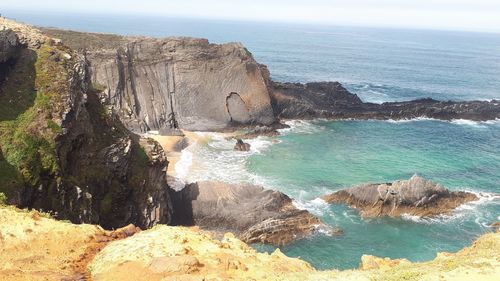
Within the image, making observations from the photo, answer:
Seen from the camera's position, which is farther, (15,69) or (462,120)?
(462,120)

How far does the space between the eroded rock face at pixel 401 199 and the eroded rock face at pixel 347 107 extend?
36.2 meters

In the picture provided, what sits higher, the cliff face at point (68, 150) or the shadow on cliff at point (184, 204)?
the cliff face at point (68, 150)

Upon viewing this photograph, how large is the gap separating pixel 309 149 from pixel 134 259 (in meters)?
50.8

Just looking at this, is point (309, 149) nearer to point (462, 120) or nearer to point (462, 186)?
point (462, 186)

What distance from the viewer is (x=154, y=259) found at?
16.9 metres

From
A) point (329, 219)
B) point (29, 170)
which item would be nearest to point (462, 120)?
point (329, 219)

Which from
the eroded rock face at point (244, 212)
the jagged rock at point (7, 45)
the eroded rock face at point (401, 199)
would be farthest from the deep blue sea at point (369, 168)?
the jagged rock at point (7, 45)

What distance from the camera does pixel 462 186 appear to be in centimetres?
5378

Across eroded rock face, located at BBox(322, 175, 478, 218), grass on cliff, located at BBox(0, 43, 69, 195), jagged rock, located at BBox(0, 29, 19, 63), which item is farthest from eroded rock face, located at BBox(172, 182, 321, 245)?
jagged rock, located at BBox(0, 29, 19, 63)

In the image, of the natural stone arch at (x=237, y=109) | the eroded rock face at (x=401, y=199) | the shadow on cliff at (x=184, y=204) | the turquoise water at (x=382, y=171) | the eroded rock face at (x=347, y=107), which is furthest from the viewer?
the eroded rock face at (x=347, y=107)

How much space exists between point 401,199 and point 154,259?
113 ft

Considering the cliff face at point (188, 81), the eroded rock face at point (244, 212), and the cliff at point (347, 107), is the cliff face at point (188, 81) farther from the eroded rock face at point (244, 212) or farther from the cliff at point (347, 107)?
the eroded rock face at point (244, 212)

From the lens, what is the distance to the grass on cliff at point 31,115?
93.6ft

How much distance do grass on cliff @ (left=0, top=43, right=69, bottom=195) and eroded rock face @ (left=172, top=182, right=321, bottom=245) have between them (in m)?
15.4
